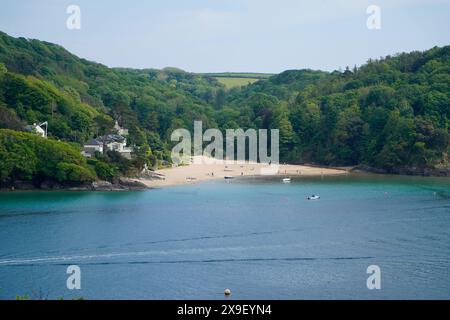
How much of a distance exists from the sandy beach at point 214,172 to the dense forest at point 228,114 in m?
2.35

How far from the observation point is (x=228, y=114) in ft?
336

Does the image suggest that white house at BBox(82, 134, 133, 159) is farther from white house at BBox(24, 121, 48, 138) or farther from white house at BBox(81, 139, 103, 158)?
white house at BBox(24, 121, 48, 138)

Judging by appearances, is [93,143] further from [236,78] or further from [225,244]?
[236,78]

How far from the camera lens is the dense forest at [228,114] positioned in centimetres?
5931

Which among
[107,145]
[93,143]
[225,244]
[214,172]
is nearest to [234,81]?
[214,172]

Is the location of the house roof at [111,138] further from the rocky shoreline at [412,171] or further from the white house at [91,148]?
the rocky shoreline at [412,171]

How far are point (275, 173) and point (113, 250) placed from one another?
41700 millimetres

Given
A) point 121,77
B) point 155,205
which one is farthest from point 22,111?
point 121,77

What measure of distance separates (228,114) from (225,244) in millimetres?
70777

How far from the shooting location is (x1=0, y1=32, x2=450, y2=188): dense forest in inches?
2335

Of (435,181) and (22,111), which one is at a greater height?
(22,111)

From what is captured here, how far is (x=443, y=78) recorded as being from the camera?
76.6 m
